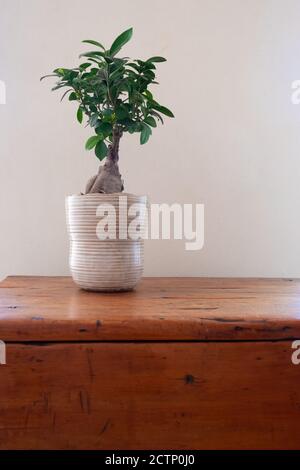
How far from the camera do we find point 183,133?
102 cm

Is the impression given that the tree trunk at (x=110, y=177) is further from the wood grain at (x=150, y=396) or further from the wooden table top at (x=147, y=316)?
the wood grain at (x=150, y=396)

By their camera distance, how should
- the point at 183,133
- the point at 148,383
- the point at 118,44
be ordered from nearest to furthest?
the point at 148,383
the point at 118,44
the point at 183,133

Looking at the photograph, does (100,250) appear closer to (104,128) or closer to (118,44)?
(104,128)

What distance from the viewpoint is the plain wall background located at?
1002 millimetres

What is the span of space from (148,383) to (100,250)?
281mm

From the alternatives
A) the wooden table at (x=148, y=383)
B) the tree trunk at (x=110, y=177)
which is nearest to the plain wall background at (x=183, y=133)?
the tree trunk at (x=110, y=177)

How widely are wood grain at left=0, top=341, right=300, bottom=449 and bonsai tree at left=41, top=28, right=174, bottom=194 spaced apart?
0.36m

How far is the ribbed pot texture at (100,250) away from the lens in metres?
0.70

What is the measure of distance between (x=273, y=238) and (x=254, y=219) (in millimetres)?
77

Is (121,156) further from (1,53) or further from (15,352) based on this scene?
(15,352)

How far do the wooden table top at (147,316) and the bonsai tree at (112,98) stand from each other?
0.24 metres

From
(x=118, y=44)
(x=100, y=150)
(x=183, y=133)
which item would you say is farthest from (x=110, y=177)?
(x=183, y=133)

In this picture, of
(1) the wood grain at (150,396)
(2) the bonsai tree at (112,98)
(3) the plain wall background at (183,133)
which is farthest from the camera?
(3) the plain wall background at (183,133)

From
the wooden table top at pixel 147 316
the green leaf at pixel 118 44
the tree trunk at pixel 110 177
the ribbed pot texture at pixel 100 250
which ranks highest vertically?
the green leaf at pixel 118 44
